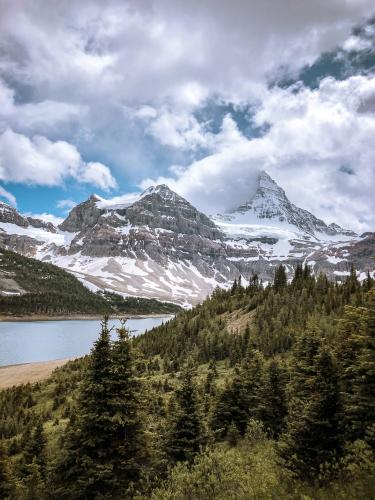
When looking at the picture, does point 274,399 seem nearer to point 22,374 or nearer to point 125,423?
point 125,423

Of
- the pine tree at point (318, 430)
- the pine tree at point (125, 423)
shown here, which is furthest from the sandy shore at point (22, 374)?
the pine tree at point (318, 430)

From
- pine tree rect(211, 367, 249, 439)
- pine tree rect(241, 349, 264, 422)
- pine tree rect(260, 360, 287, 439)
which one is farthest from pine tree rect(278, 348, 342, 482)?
pine tree rect(211, 367, 249, 439)

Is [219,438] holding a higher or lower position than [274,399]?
lower

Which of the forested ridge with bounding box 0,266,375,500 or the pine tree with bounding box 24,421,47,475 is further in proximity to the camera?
the pine tree with bounding box 24,421,47,475

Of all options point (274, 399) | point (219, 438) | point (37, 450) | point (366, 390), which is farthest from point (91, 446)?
point (274, 399)

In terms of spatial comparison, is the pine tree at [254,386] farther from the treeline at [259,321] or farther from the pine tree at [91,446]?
the treeline at [259,321]

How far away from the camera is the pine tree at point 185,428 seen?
20609mm

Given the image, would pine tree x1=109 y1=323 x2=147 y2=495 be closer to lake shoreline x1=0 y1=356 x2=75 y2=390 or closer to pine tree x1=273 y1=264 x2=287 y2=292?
lake shoreline x1=0 y1=356 x2=75 y2=390

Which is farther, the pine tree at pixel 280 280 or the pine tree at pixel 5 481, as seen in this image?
the pine tree at pixel 280 280

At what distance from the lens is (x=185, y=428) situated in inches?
841

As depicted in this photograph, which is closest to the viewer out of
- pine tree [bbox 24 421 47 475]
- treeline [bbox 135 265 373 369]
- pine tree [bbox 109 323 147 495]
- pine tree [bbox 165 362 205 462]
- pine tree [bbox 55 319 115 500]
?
pine tree [bbox 55 319 115 500]

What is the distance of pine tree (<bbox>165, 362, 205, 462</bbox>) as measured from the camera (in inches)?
811

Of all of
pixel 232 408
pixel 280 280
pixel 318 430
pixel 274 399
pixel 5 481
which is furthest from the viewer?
pixel 280 280

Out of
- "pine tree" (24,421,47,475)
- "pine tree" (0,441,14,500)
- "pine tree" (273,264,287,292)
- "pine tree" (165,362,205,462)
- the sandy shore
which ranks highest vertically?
"pine tree" (273,264,287,292)
